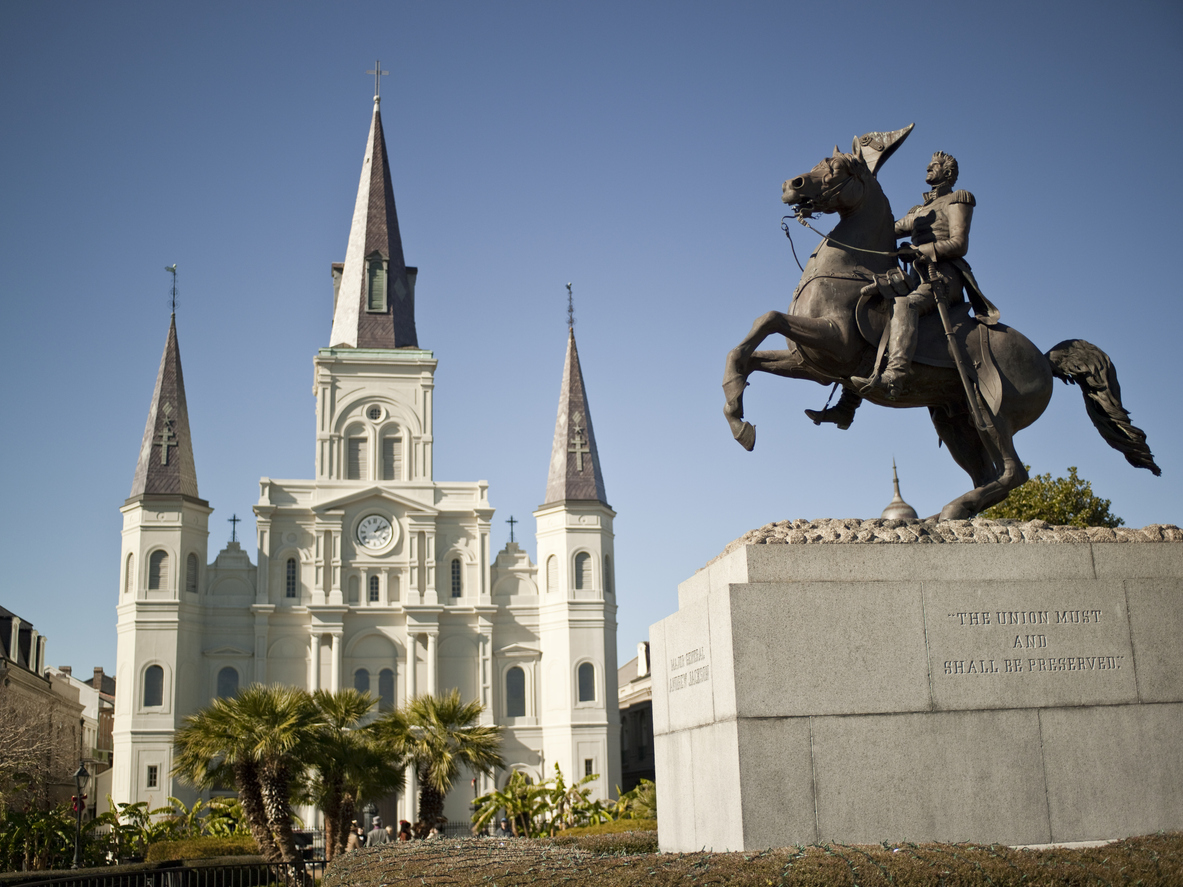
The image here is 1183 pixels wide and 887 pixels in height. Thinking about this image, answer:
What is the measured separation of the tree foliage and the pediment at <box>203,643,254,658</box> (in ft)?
119

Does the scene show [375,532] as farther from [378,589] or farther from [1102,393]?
[1102,393]

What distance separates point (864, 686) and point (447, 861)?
9.20ft

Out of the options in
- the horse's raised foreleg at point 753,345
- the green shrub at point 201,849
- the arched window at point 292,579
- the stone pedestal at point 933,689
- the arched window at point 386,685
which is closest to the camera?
the stone pedestal at point 933,689

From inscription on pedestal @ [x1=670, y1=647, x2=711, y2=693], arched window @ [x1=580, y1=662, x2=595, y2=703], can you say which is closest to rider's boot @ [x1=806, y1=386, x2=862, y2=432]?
inscription on pedestal @ [x1=670, y1=647, x2=711, y2=693]

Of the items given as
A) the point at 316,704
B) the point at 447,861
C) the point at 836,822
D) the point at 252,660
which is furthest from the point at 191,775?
the point at 252,660

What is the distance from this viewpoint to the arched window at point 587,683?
5550cm

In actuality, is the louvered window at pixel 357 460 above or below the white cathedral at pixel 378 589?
above

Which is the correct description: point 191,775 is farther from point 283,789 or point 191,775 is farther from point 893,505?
point 893,505

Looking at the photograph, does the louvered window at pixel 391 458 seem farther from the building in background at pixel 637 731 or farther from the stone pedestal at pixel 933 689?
the stone pedestal at pixel 933 689

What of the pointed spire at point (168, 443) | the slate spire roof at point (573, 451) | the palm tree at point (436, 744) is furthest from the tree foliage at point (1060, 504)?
the pointed spire at point (168, 443)

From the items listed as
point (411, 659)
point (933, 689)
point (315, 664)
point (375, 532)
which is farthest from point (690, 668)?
point (375, 532)

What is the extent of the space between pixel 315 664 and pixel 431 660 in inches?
205

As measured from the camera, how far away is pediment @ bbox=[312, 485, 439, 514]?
190ft

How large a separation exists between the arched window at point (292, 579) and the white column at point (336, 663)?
121 inches
